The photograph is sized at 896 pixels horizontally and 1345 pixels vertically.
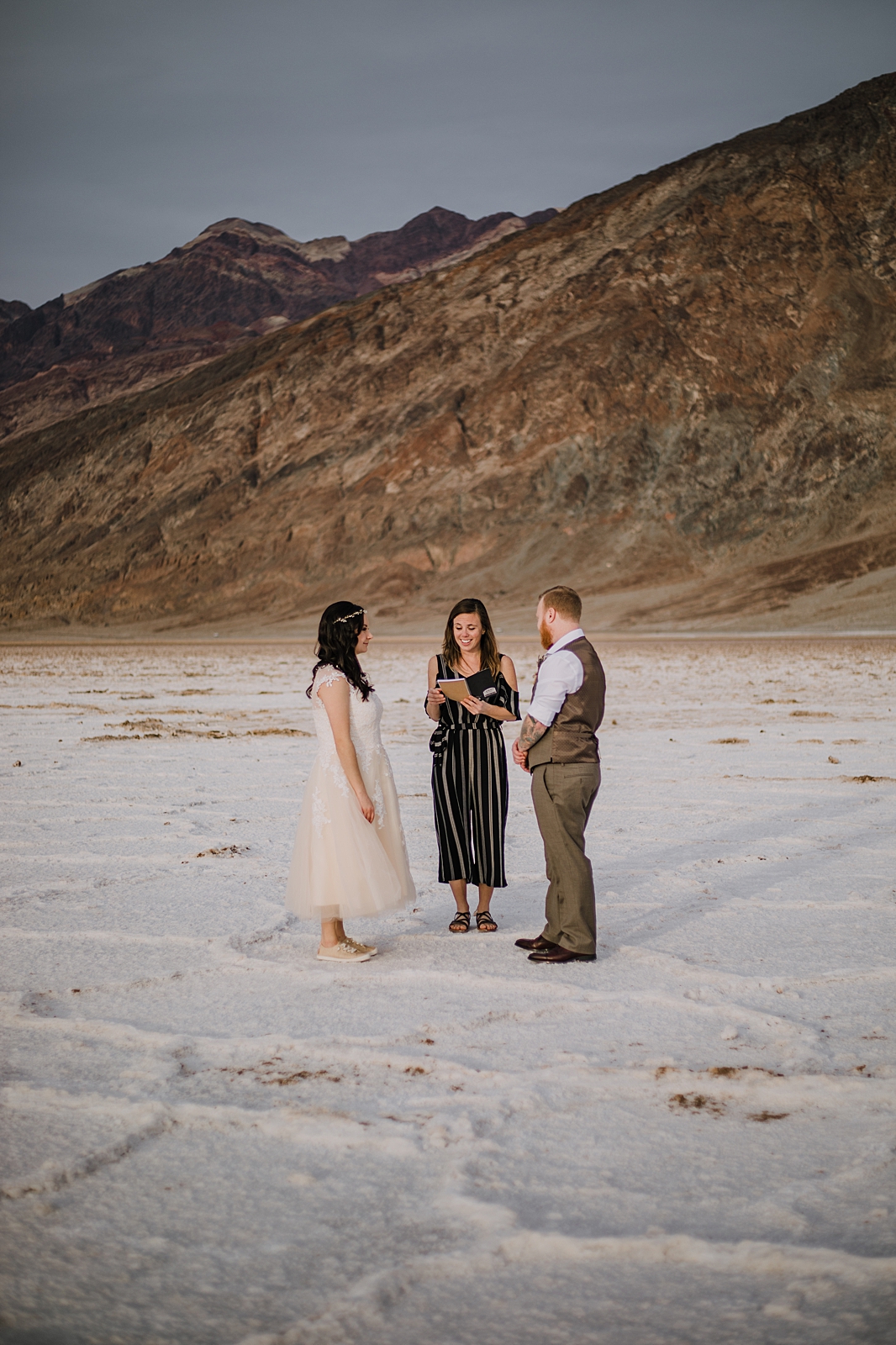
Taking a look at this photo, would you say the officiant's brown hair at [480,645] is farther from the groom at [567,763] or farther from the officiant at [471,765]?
the groom at [567,763]

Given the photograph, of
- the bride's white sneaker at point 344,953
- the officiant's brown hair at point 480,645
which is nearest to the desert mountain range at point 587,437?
the officiant's brown hair at point 480,645

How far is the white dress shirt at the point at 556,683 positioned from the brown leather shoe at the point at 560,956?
904mm

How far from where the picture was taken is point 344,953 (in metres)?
4.57

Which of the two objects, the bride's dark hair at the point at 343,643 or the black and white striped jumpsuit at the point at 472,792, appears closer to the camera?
the bride's dark hair at the point at 343,643

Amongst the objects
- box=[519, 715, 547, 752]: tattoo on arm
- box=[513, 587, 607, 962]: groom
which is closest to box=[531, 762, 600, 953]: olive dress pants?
box=[513, 587, 607, 962]: groom

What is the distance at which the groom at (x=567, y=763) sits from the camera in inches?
175

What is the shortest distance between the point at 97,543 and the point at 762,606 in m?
42.0

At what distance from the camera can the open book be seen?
5008 mm

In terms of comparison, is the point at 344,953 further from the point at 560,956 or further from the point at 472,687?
the point at 472,687

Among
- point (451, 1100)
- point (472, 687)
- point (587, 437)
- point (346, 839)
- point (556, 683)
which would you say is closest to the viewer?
point (451, 1100)

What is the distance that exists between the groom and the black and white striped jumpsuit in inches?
21.7

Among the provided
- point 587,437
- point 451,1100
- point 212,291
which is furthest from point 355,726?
point 212,291

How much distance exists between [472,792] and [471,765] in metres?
0.12

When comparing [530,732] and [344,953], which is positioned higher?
[530,732]
